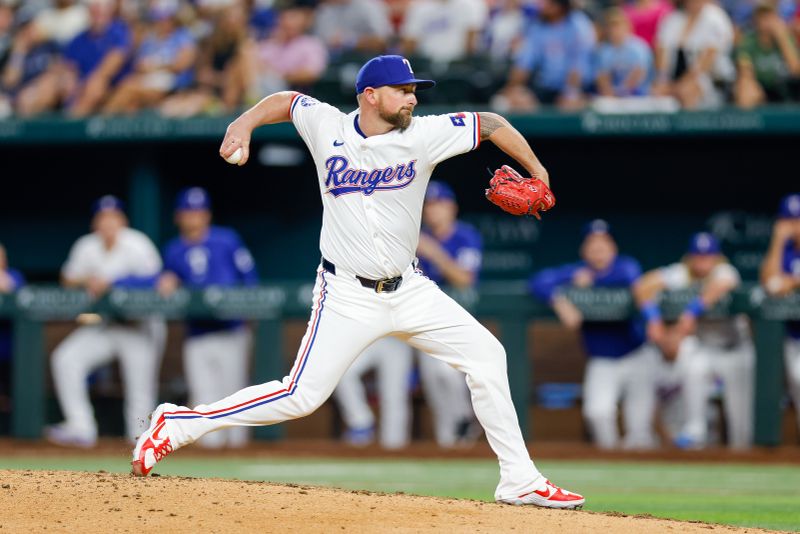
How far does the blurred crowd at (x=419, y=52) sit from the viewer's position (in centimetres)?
1070

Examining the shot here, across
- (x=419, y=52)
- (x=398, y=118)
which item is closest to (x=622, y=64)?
(x=419, y=52)

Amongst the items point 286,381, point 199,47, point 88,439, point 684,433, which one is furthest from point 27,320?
point 286,381

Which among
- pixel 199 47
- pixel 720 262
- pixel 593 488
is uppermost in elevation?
pixel 199 47

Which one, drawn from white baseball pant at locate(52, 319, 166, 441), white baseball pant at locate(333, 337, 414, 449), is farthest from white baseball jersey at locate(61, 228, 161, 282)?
white baseball pant at locate(333, 337, 414, 449)

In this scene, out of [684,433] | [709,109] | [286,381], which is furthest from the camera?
[709,109]

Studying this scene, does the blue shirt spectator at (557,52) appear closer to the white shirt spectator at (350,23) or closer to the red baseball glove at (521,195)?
the white shirt spectator at (350,23)

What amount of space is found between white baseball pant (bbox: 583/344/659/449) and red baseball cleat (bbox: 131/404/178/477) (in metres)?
5.04

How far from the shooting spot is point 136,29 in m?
12.5

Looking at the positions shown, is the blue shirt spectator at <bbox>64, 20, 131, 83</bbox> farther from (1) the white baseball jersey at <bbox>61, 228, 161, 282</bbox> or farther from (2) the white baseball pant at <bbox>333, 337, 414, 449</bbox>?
(2) the white baseball pant at <bbox>333, 337, 414, 449</bbox>

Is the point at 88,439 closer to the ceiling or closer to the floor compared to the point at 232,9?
closer to the floor

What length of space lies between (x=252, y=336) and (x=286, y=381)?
5449 millimetres

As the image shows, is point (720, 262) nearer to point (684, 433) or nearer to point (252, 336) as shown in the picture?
point (684, 433)

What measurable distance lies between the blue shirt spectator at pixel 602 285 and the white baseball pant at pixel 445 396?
2.84 ft

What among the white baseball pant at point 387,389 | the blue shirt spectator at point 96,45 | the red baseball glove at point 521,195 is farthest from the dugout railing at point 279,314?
the red baseball glove at point 521,195
